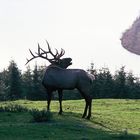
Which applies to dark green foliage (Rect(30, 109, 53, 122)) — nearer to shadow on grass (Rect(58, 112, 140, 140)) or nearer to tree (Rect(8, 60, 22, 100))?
shadow on grass (Rect(58, 112, 140, 140))

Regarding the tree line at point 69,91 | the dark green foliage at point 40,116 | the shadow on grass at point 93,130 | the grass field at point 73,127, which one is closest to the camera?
the shadow on grass at point 93,130

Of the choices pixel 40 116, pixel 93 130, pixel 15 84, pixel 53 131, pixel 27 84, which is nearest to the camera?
pixel 53 131

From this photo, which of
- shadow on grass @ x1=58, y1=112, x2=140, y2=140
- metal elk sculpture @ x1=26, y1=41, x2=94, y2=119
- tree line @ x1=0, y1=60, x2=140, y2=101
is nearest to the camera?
shadow on grass @ x1=58, y1=112, x2=140, y2=140

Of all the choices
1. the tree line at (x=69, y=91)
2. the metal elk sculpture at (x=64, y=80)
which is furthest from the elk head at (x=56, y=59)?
the tree line at (x=69, y=91)

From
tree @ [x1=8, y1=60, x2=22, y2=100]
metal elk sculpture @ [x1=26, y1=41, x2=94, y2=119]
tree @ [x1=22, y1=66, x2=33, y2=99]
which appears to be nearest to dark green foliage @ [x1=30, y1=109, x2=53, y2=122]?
metal elk sculpture @ [x1=26, y1=41, x2=94, y2=119]

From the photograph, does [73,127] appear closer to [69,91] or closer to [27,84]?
[69,91]

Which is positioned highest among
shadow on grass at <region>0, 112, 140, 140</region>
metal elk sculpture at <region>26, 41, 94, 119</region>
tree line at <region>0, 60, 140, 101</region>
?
tree line at <region>0, 60, 140, 101</region>

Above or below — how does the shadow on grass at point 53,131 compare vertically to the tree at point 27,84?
below

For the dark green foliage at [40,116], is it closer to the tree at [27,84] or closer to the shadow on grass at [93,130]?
the shadow on grass at [93,130]

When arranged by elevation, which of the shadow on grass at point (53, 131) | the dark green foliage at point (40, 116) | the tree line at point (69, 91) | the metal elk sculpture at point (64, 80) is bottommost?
the shadow on grass at point (53, 131)

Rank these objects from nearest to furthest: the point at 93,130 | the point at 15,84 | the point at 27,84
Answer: the point at 93,130 → the point at 15,84 → the point at 27,84

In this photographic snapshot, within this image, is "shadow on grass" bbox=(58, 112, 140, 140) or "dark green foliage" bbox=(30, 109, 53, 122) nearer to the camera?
"shadow on grass" bbox=(58, 112, 140, 140)

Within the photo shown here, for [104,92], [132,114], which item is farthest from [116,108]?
[104,92]

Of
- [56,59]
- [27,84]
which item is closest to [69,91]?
[27,84]
